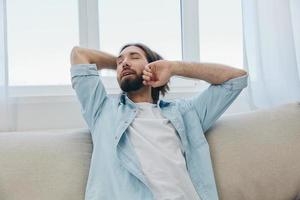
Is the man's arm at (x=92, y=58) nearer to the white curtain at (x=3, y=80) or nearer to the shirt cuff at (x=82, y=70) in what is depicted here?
the shirt cuff at (x=82, y=70)

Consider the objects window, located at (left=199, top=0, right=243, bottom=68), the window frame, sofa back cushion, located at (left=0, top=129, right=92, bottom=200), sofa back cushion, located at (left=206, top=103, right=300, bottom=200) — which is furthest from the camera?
window, located at (left=199, top=0, right=243, bottom=68)

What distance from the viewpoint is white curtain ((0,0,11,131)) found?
1.58m

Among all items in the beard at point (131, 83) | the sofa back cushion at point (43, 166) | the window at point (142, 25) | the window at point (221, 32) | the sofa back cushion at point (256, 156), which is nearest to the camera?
the sofa back cushion at point (43, 166)

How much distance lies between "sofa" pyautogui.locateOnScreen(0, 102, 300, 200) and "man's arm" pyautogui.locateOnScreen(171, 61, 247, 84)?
0.63 ft

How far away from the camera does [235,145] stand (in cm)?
152

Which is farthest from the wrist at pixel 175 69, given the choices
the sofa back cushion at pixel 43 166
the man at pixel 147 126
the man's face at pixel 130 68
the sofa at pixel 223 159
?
the sofa back cushion at pixel 43 166

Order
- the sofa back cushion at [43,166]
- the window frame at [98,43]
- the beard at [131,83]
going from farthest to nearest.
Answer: the window frame at [98,43]
the beard at [131,83]
the sofa back cushion at [43,166]

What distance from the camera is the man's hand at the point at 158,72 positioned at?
59.6 inches

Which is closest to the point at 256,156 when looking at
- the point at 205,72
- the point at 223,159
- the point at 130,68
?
the point at 223,159

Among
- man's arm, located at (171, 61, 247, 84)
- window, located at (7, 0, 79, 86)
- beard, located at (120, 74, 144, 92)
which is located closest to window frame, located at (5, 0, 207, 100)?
window, located at (7, 0, 79, 86)

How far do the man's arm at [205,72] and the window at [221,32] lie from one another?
62cm

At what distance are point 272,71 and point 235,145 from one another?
59 cm

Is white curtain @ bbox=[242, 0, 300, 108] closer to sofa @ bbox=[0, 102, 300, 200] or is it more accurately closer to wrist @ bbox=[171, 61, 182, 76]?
sofa @ bbox=[0, 102, 300, 200]

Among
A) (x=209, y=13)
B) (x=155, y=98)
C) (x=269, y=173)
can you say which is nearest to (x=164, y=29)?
(x=209, y=13)
